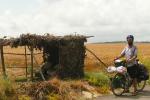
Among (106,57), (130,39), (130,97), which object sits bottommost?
(106,57)

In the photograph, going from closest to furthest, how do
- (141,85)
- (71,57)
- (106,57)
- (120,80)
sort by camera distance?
(120,80) < (141,85) < (71,57) < (106,57)

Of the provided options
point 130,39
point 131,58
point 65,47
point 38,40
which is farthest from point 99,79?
point 130,39

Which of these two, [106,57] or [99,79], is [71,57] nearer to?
[99,79]

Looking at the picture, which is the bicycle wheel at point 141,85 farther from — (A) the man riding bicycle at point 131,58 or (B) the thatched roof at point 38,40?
(B) the thatched roof at point 38,40

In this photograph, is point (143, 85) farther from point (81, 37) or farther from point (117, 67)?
point (81, 37)

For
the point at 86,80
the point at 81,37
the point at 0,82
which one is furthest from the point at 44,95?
the point at 81,37

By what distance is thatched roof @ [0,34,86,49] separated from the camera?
2152 centimetres

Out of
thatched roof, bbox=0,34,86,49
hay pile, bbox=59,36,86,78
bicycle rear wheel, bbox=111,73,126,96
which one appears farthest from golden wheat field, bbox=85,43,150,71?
bicycle rear wheel, bbox=111,73,126,96

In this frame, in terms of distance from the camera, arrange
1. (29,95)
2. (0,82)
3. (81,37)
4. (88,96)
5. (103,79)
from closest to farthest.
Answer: (0,82) < (29,95) < (88,96) < (103,79) < (81,37)

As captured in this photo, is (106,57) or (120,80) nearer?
(120,80)

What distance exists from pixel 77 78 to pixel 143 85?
14.7 feet

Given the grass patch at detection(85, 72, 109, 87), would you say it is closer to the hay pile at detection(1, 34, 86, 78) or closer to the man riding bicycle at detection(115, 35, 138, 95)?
the hay pile at detection(1, 34, 86, 78)

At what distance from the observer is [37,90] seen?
1650 cm

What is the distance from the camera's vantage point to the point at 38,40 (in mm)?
21703
